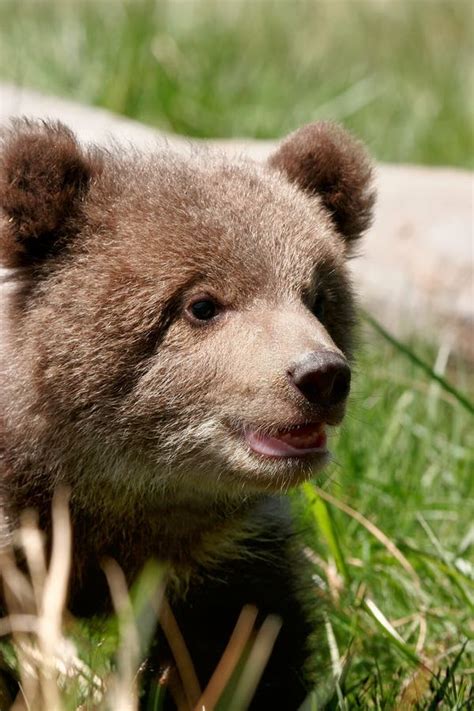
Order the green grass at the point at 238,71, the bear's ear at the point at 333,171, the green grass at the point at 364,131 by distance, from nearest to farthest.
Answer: the bear's ear at the point at 333,171
the green grass at the point at 364,131
the green grass at the point at 238,71

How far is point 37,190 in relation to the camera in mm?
4383

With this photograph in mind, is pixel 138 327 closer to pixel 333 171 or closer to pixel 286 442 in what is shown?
pixel 286 442

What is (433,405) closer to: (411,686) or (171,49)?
(411,686)

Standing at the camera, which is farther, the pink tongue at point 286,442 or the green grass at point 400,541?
the green grass at point 400,541

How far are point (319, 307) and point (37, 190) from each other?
1014 mm

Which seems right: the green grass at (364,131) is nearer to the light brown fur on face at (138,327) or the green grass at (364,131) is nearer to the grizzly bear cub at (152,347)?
the grizzly bear cub at (152,347)

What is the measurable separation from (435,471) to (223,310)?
8.12 feet

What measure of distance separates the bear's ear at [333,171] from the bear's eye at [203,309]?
2.78 feet

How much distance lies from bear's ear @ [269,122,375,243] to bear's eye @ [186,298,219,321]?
0.85 metres

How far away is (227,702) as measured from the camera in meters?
4.36

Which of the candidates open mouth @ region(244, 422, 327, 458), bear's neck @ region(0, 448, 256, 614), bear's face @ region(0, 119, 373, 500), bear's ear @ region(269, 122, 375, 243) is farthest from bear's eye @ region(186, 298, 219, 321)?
bear's ear @ region(269, 122, 375, 243)

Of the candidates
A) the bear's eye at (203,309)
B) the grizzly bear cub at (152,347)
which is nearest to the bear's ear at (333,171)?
the grizzly bear cub at (152,347)

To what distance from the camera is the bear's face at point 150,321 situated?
4262mm

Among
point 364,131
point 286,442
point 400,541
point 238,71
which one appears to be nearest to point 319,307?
point 286,442
